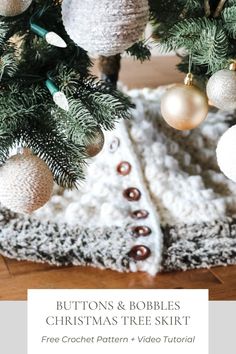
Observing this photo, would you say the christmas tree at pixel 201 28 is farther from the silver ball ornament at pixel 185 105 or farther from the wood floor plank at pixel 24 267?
the wood floor plank at pixel 24 267

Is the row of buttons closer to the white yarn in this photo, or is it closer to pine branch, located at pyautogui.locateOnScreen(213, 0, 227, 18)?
the white yarn

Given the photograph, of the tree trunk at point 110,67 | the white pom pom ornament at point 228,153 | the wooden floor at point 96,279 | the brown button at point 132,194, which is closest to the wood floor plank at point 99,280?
the wooden floor at point 96,279

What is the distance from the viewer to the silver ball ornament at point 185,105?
602mm

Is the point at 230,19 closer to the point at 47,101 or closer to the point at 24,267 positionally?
the point at 47,101

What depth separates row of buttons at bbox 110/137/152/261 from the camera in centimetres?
77

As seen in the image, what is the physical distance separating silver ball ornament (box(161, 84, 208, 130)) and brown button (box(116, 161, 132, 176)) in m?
0.28

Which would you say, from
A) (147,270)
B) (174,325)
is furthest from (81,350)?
(147,270)

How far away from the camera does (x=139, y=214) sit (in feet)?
2.67

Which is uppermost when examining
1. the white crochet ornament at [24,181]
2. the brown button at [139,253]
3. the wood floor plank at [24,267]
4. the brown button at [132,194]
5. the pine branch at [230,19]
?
the pine branch at [230,19]

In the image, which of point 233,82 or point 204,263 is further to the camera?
point 204,263

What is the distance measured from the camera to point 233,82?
583 mm

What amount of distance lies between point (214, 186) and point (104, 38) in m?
0.43

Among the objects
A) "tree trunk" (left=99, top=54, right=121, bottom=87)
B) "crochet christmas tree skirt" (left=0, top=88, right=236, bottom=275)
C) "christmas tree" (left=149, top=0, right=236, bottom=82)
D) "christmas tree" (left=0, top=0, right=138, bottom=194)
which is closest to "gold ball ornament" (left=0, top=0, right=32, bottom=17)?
"christmas tree" (left=0, top=0, right=138, bottom=194)

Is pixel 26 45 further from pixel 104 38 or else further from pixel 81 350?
pixel 81 350
